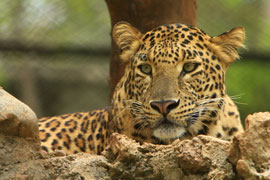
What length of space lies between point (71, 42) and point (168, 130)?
5.85m

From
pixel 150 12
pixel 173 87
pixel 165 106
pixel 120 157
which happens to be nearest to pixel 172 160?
pixel 120 157

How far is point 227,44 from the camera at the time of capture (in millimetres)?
6020

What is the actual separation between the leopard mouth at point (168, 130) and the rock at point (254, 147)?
71.1 inches

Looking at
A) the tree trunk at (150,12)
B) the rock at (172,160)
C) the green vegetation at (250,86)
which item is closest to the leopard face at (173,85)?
the tree trunk at (150,12)

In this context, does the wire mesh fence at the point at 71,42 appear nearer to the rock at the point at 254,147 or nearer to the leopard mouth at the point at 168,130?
the leopard mouth at the point at 168,130

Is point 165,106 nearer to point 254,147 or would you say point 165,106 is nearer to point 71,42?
point 254,147

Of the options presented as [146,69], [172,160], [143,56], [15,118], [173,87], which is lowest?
[172,160]

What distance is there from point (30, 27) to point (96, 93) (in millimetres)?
4045

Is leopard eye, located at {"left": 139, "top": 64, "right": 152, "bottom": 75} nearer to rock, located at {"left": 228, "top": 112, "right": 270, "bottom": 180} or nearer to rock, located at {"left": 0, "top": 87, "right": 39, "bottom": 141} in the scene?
rock, located at {"left": 0, "top": 87, "right": 39, "bottom": 141}

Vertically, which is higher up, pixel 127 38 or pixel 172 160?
pixel 127 38

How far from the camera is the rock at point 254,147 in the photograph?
348cm

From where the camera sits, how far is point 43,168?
13.0 ft

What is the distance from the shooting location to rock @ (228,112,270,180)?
3480mm

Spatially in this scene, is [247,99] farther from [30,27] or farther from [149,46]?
[149,46]
